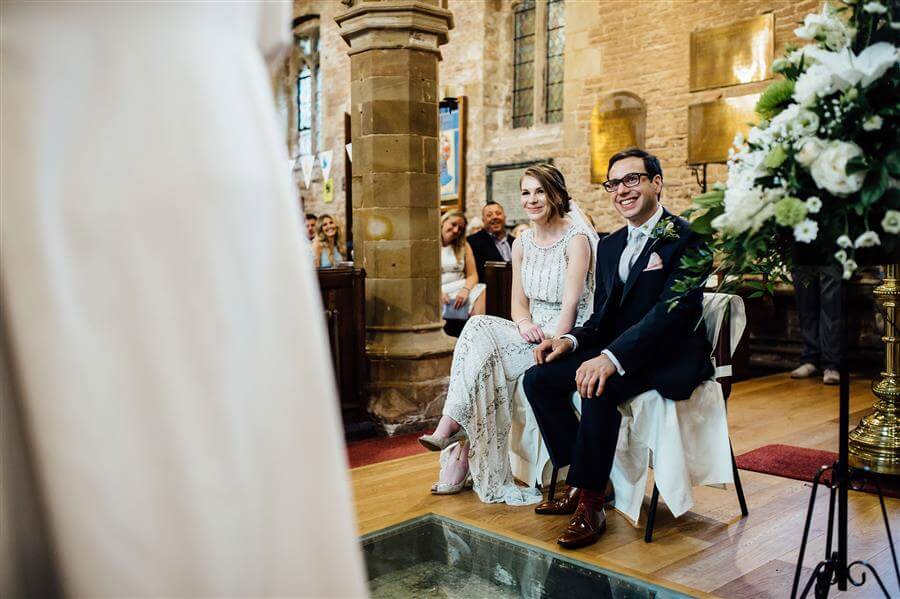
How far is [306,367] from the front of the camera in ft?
2.99

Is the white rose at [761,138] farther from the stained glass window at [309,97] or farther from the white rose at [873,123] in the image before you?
the stained glass window at [309,97]

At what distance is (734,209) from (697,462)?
1.64 meters

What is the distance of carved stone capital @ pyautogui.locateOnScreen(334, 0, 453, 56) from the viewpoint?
544 centimetres

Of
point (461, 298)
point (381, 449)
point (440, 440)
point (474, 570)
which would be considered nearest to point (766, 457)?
point (440, 440)

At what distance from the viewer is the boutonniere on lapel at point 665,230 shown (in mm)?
3018

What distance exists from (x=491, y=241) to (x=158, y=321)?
651cm

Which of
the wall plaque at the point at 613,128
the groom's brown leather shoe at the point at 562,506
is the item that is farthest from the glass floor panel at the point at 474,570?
the wall plaque at the point at 613,128

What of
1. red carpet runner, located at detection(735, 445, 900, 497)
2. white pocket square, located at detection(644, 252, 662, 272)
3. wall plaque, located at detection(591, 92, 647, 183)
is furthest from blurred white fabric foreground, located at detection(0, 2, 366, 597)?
wall plaque, located at detection(591, 92, 647, 183)

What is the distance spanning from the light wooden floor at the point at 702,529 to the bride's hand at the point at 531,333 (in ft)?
2.49

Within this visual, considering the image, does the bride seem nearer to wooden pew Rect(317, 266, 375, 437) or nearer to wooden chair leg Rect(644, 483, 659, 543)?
wooden chair leg Rect(644, 483, 659, 543)

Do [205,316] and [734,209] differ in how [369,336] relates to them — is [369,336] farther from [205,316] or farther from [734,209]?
[205,316]

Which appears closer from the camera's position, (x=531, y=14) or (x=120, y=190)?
(x=120, y=190)

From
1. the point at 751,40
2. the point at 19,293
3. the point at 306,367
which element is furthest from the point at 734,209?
the point at 751,40

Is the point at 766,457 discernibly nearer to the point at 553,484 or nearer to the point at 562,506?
the point at 553,484
